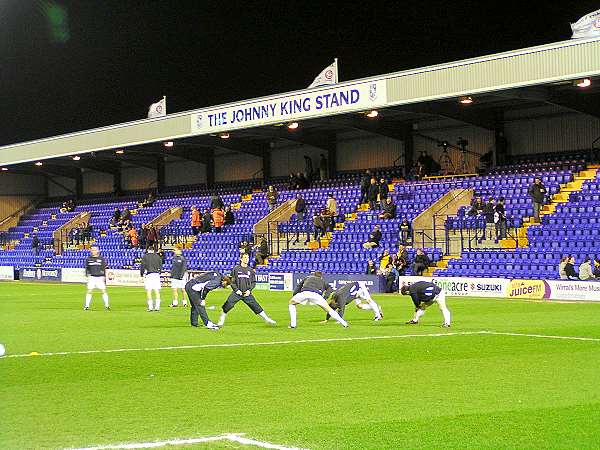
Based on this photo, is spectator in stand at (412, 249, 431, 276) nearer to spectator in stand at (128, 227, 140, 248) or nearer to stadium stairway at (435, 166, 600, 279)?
stadium stairway at (435, 166, 600, 279)

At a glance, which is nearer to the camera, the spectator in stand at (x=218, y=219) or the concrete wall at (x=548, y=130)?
the concrete wall at (x=548, y=130)

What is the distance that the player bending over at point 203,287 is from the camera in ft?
69.7

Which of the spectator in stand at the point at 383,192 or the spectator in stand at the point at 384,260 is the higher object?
the spectator in stand at the point at 383,192

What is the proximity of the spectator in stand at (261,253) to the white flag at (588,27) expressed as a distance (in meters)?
18.1

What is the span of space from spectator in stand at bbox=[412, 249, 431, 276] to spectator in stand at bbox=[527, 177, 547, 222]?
478 centimetres

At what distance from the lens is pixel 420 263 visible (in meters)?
37.0

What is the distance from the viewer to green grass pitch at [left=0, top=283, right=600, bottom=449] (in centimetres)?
935

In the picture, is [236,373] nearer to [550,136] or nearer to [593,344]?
[593,344]

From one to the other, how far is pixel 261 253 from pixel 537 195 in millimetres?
14628

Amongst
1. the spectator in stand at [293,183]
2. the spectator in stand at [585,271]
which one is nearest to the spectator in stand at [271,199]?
the spectator in stand at [293,183]

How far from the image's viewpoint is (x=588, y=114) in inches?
1602

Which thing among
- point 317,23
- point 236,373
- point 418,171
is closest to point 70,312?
point 236,373

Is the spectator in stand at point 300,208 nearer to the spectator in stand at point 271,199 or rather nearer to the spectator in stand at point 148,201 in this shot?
the spectator in stand at point 271,199

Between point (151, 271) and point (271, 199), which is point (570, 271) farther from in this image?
point (271, 199)
